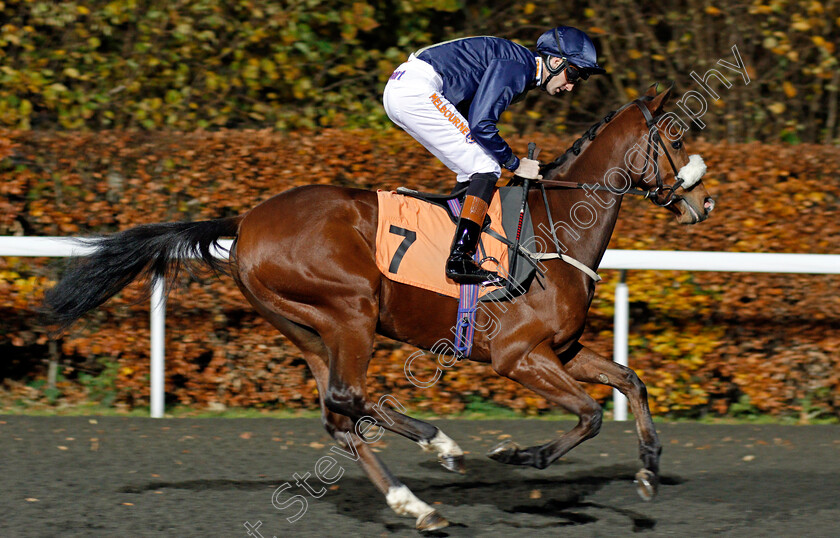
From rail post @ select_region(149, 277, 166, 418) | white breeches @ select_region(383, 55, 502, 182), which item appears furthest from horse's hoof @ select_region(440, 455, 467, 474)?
rail post @ select_region(149, 277, 166, 418)

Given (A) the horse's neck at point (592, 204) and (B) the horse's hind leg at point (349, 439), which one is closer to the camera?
(B) the horse's hind leg at point (349, 439)

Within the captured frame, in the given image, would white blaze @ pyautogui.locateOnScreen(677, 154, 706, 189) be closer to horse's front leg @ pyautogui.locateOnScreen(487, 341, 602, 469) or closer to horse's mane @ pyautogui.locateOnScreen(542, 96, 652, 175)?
horse's mane @ pyautogui.locateOnScreen(542, 96, 652, 175)

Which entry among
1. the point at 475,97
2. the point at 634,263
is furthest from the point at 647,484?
the point at 634,263

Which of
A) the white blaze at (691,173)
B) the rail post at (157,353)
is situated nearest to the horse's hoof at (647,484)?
the white blaze at (691,173)

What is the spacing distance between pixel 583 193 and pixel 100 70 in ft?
15.8

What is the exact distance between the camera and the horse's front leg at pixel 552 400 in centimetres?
381

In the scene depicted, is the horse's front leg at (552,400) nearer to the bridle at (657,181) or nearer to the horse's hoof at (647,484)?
the horse's hoof at (647,484)

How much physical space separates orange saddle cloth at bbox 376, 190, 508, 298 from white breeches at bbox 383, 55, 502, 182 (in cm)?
25

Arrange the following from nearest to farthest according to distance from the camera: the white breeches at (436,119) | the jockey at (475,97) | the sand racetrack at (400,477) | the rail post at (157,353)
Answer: the sand racetrack at (400,477) < the jockey at (475,97) < the white breeches at (436,119) < the rail post at (157,353)

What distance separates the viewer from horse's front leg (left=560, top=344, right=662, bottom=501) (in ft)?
12.6

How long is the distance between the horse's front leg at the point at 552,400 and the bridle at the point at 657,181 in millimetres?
769

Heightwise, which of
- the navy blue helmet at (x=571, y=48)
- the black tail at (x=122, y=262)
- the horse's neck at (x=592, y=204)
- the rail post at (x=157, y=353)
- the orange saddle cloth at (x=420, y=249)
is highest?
the navy blue helmet at (x=571, y=48)

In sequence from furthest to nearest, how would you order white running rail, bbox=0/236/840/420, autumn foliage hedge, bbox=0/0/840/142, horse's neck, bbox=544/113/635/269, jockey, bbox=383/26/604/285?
autumn foliage hedge, bbox=0/0/840/142 < white running rail, bbox=0/236/840/420 < horse's neck, bbox=544/113/635/269 < jockey, bbox=383/26/604/285

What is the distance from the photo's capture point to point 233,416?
5938mm
